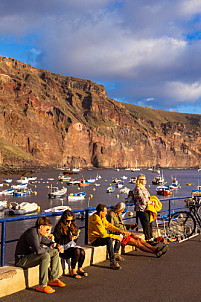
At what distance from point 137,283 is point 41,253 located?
1926mm

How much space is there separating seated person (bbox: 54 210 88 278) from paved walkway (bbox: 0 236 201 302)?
0.73ft

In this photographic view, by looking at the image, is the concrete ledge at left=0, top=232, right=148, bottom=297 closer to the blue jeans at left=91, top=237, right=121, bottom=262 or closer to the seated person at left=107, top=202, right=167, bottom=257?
the blue jeans at left=91, top=237, right=121, bottom=262

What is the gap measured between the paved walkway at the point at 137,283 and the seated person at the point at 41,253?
215mm

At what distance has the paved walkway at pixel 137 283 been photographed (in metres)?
5.50

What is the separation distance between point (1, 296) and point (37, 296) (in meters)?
0.59

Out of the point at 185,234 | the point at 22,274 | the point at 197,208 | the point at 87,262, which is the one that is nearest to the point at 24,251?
the point at 22,274

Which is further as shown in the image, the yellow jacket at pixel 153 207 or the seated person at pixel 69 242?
the yellow jacket at pixel 153 207

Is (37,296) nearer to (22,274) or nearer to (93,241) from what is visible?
(22,274)

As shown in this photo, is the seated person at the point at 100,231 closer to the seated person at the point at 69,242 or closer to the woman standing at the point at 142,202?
the seated person at the point at 69,242

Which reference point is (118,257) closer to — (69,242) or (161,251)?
(161,251)

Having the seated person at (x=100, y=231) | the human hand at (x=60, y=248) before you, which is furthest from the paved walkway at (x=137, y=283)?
the human hand at (x=60, y=248)

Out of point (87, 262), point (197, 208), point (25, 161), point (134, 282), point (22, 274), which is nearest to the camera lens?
point (22, 274)

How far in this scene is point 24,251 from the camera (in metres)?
5.95

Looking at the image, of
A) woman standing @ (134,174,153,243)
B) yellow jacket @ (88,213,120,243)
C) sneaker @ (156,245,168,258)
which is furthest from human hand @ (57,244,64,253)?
woman standing @ (134,174,153,243)
